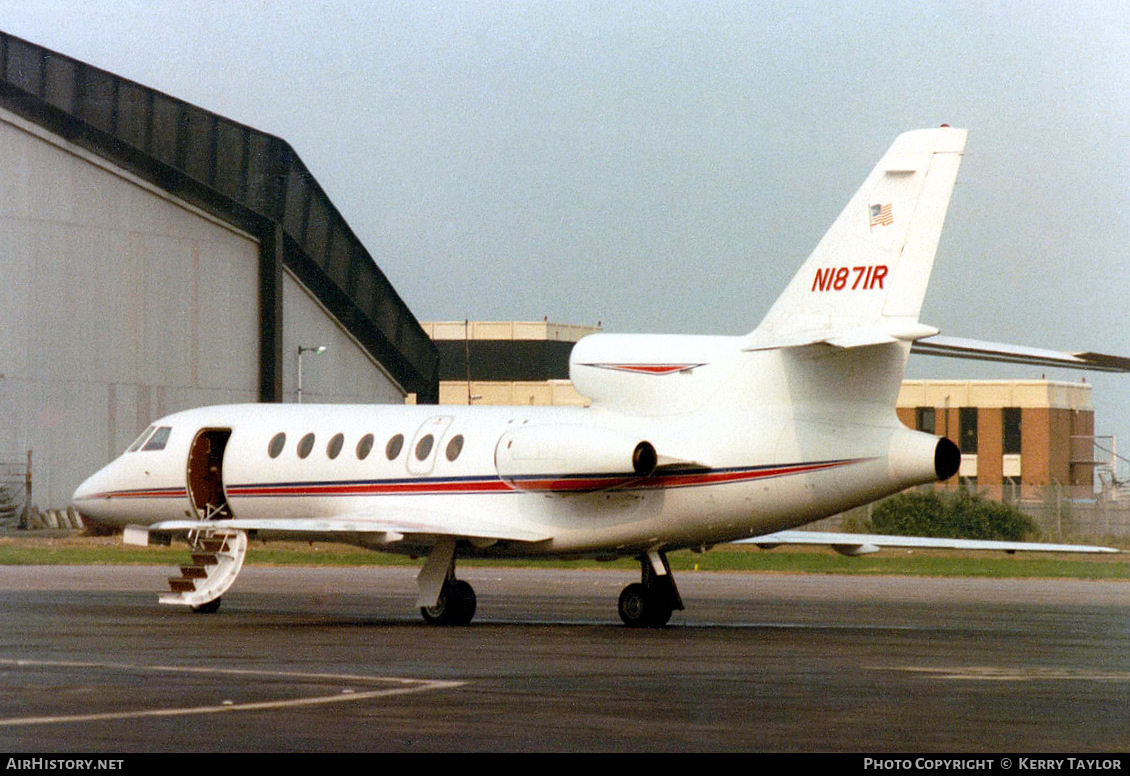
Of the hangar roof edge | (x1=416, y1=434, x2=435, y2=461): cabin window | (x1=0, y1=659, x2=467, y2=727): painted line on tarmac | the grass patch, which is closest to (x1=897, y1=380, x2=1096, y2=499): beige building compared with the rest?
the hangar roof edge

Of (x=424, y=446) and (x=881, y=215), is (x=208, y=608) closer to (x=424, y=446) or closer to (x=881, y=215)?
(x=424, y=446)

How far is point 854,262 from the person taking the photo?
67.0 ft

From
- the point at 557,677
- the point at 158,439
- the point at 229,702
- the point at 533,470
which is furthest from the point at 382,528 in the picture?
the point at 229,702

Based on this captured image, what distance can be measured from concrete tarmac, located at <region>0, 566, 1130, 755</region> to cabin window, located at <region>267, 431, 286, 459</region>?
2508mm

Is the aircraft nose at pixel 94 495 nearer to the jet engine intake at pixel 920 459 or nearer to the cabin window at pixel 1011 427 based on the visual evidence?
the jet engine intake at pixel 920 459

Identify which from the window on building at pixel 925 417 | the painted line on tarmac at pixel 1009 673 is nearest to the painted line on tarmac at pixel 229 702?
the painted line on tarmac at pixel 1009 673

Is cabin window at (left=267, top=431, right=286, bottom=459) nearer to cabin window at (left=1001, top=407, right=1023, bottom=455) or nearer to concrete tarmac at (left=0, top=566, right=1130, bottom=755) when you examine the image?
concrete tarmac at (left=0, top=566, right=1130, bottom=755)

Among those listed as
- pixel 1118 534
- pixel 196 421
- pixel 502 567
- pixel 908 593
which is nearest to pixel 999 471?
pixel 1118 534

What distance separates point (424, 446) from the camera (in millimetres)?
24344

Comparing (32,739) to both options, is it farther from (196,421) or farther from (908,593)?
(908,593)

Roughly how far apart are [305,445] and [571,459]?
5471mm

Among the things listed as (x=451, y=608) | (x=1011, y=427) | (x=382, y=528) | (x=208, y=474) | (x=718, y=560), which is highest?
(x=208, y=474)

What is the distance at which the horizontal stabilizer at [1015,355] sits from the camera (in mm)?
18281

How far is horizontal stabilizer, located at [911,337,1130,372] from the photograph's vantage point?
60.0 ft
